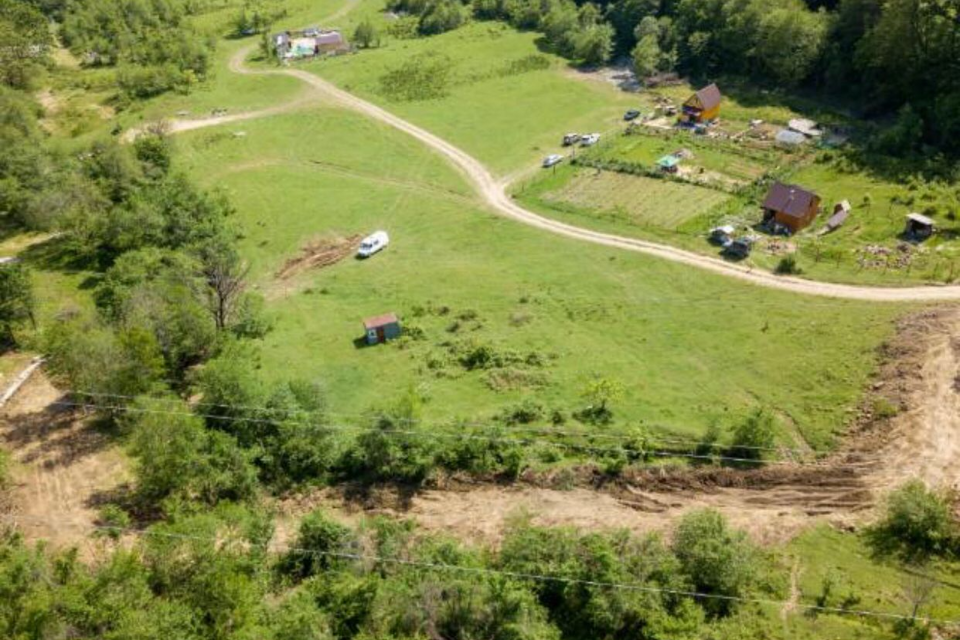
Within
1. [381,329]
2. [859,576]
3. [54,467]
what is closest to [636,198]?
[381,329]

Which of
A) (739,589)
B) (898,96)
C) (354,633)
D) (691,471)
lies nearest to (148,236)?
(354,633)

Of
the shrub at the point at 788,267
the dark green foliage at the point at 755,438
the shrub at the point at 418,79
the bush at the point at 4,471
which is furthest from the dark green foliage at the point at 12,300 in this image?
the shrub at the point at 418,79

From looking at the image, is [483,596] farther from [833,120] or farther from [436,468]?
[833,120]

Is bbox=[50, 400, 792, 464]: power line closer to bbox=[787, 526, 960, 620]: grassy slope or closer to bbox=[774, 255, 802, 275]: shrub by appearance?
bbox=[787, 526, 960, 620]: grassy slope

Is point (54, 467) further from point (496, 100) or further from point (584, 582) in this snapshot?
point (496, 100)

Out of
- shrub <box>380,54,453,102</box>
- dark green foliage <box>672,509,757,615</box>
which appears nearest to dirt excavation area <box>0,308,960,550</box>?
dark green foliage <box>672,509,757,615</box>
